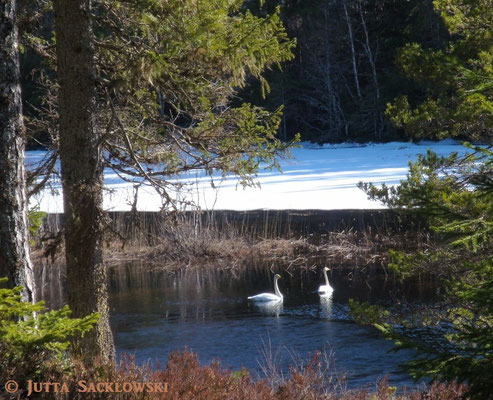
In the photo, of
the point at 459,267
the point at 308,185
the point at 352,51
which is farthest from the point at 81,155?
the point at 352,51

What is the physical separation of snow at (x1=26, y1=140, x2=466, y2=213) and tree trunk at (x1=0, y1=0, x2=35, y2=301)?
11.6 metres

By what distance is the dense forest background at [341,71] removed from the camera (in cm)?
3705

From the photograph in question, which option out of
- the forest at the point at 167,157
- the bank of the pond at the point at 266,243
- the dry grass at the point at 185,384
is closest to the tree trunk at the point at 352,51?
the bank of the pond at the point at 266,243

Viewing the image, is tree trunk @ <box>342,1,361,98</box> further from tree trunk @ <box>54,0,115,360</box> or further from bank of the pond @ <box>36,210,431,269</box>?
tree trunk @ <box>54,0,115,360</box>

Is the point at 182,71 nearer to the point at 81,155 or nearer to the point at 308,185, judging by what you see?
the point at 81,155

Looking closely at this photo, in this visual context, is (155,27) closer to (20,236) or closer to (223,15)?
(223,15)

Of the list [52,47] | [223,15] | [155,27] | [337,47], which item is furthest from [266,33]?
[337,47]

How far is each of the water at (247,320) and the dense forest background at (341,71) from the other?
71.6 ft

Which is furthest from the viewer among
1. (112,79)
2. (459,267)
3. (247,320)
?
(247,320)

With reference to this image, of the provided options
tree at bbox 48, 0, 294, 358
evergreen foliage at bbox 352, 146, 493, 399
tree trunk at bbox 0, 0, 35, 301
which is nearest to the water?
evergreen foliage at bbox 352, 146, 493, 399

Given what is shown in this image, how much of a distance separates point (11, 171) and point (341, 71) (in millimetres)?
36859

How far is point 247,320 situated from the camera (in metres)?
13.0

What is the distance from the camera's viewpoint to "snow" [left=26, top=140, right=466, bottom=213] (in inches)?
864

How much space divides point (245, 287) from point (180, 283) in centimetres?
155
